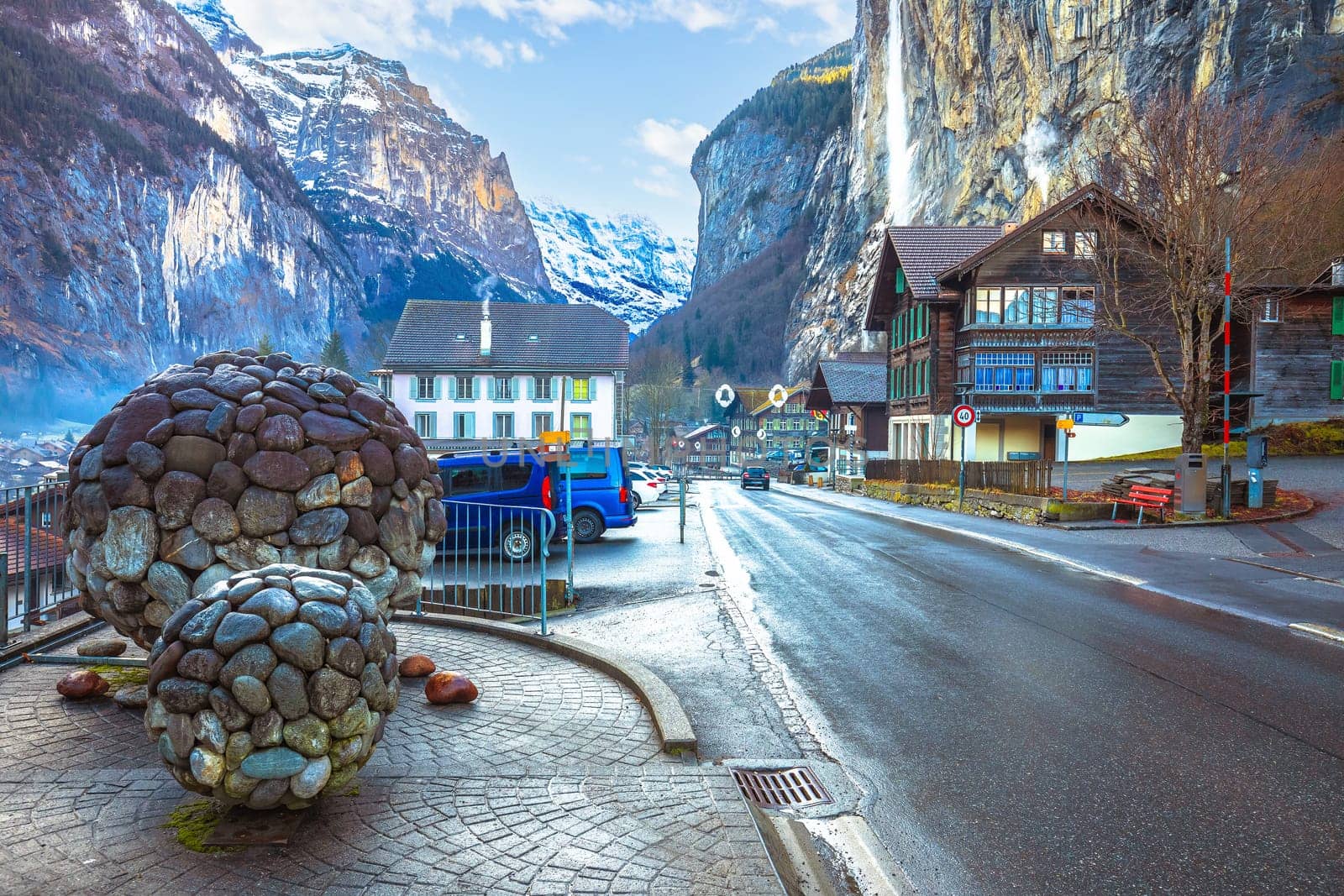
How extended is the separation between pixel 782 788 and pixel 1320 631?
7.01 metres

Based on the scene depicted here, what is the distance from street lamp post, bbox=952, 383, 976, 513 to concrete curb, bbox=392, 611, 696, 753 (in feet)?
59.2

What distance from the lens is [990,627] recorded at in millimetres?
8562

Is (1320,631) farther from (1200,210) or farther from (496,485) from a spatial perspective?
(1200,210)

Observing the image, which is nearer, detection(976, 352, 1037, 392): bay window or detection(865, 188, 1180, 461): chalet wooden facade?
detection(865, 188, 1180, 461): chalet wooden facade

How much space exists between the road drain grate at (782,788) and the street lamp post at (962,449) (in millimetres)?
19782

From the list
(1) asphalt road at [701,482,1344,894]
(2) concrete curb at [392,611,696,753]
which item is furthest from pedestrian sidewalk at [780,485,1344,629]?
(2) concrete curb at [392,611,696,753]

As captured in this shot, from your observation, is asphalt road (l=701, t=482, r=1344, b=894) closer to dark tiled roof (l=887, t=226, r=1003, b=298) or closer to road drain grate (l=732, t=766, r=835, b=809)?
road drain grate (l=732, t=766, r=835, b=809)

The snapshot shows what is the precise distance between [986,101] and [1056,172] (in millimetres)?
13487

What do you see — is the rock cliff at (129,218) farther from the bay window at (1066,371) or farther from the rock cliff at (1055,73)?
the bay window at (1066,371)

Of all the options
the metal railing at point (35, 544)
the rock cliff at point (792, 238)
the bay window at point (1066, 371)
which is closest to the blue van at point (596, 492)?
the metal railing at point (35, 544)

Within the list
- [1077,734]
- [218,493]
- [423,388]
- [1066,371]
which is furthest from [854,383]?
[218,493]

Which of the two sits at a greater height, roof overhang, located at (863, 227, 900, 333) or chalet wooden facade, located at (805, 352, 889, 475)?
roof overhang, located at (863, 227, 900, 333)

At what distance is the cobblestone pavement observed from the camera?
Answer: 11.0 ft

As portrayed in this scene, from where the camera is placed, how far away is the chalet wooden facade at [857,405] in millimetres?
59156
